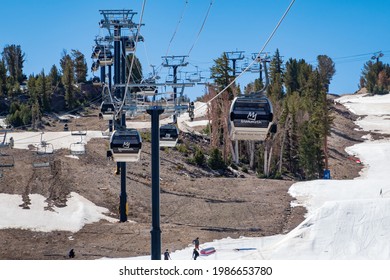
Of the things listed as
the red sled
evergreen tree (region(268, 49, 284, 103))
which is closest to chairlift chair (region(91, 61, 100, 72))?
the red sled

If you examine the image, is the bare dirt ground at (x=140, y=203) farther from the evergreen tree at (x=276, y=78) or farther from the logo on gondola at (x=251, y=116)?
the evergreen tree at (x=276, y=78)

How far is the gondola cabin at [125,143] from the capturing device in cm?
2256

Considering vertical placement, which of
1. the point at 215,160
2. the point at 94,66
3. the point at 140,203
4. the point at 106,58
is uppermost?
the point at 106,58

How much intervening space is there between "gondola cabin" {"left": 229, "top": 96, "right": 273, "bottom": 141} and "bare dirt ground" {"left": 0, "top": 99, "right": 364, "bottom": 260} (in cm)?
1394

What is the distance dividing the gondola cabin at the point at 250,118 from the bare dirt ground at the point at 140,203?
13941 millimetres

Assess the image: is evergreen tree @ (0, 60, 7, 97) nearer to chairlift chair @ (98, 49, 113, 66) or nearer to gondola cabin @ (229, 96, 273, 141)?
chairlift chair @ (98, 49, 113, 66)

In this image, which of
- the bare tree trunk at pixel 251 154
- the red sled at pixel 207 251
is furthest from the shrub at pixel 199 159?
the red sled at pixel 207 251

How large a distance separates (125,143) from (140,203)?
58.1 feet

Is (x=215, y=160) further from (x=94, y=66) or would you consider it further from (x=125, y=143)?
(x=125, y=143)

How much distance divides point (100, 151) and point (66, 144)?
273 cm

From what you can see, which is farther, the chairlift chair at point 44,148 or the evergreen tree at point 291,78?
the evergreen tree at point 291,78

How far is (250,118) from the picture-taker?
51.6 feet

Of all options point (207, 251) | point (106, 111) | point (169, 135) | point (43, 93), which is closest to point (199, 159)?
point (106, 111)

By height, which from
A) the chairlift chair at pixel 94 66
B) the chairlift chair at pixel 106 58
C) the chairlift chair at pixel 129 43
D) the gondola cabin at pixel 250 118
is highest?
the chairlift chair at pixel 129 43
